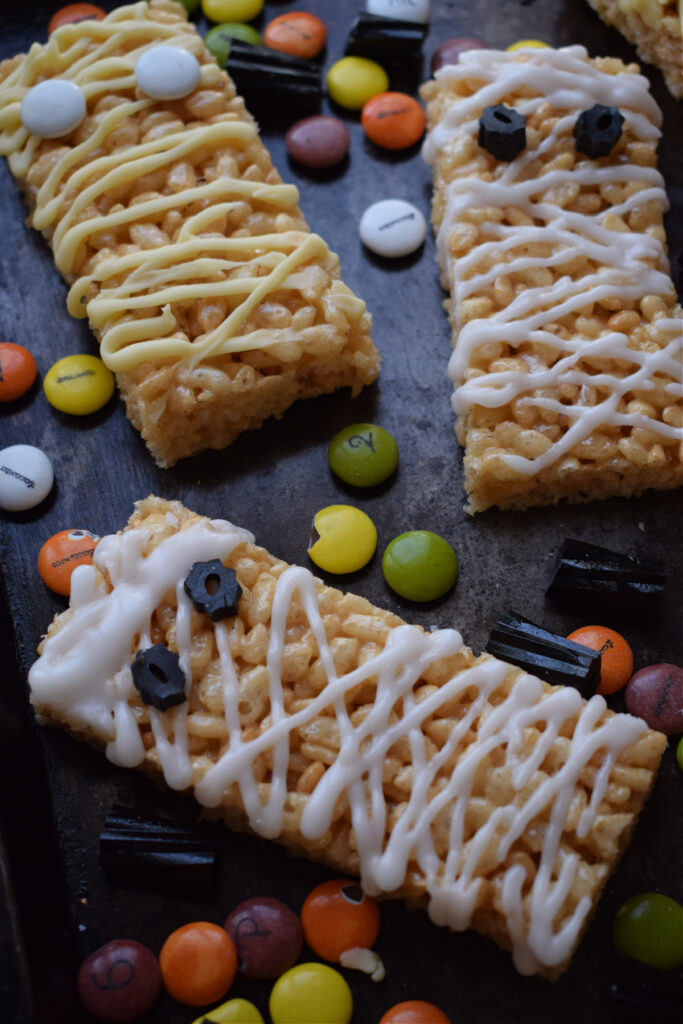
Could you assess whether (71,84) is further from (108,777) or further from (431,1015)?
(431,1015)

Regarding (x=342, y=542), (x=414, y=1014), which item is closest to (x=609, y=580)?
(x=342, y=542)

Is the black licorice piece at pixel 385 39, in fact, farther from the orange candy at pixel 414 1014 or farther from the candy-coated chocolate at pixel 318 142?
the orange candy at pixel 414 1014

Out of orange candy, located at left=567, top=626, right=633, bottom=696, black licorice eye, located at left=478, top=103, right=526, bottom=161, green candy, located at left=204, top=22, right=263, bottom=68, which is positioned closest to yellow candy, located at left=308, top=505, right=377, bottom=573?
orange candy, located at left=567, top=626, right=633, bottom=696

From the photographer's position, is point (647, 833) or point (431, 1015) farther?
point (647, 833)

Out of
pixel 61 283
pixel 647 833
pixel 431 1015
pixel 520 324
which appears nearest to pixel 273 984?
pixel 431 1015

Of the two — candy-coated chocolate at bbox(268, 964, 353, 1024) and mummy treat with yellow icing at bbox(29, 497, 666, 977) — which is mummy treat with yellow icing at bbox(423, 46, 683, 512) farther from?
candy-coated chocolate at bbox(268, 964, 353, 1024)

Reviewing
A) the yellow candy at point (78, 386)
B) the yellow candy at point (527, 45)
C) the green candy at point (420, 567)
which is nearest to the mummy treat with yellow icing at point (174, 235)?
the yellow candy at point (78, 386)

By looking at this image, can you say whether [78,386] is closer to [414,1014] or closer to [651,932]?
[414,1014]
